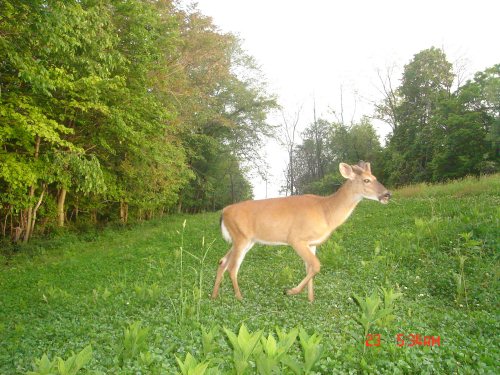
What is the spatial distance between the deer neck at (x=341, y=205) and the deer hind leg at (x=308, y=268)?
1.96ft

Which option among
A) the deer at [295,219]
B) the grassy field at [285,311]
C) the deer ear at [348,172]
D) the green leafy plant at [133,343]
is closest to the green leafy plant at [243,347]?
the grassy field at [285,311]

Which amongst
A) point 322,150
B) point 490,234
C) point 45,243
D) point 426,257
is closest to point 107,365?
point 426,257

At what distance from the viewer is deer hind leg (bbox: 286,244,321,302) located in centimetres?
596

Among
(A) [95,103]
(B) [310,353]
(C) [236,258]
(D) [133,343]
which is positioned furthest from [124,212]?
(B) [310,353]

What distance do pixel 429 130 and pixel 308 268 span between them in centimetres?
3460

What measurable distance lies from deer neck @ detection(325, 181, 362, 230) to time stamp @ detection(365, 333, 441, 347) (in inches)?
96.9

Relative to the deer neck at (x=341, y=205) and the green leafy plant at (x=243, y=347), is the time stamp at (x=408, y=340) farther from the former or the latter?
the deer neck at (x=341, y=205)

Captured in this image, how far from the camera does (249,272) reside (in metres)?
8.30

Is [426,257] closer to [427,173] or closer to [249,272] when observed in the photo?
[249,272]

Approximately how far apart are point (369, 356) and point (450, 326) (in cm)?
170

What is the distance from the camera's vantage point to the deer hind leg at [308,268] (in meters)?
5.96

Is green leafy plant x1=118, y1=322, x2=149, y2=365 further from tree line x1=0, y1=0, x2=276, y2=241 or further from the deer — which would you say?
tree line x1=0, y1=0, x2=276, y2=241

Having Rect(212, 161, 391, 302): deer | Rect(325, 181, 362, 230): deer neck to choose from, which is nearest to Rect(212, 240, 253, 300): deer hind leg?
Rect(212, 161, 391, 302): deer

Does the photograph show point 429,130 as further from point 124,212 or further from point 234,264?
point 234,264
